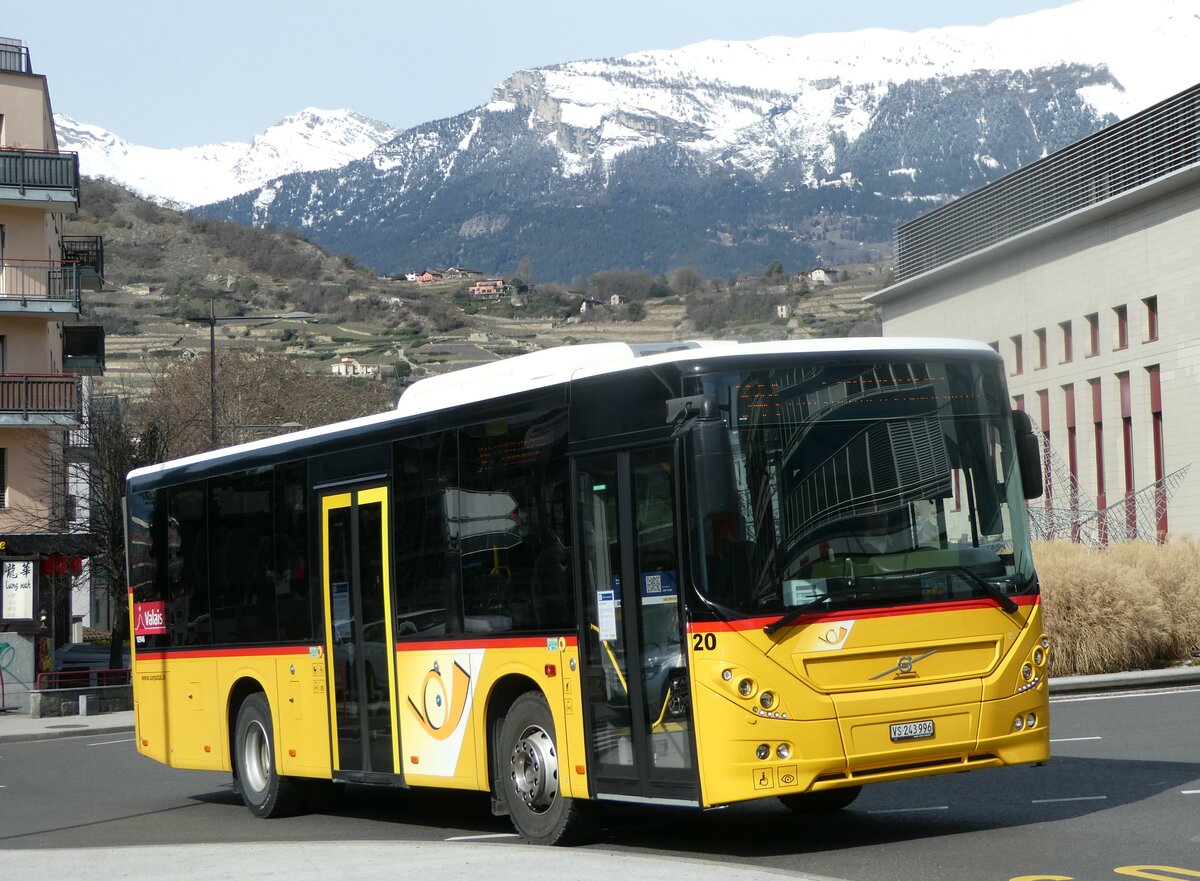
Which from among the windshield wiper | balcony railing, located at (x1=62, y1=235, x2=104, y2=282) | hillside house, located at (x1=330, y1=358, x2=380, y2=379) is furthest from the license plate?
hillside house, located at (x1=330, y1=358, x2=380, y2=379)

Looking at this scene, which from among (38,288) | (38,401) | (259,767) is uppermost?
(38,288)

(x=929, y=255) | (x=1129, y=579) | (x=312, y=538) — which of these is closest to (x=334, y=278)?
(x=929, y=255)

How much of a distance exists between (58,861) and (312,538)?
3.54m

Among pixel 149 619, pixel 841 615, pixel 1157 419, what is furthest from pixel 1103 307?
pixel 841 615

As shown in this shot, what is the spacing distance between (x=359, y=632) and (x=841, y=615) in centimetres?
461

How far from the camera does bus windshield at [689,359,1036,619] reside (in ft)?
33.7

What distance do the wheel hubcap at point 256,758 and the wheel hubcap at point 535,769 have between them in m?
4.09

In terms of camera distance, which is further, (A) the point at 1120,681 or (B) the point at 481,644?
(A) the point at 1120,681

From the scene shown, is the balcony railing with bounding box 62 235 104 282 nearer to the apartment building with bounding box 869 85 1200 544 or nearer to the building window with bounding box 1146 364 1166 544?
the apartment building with bounding box 869 85 1200 544

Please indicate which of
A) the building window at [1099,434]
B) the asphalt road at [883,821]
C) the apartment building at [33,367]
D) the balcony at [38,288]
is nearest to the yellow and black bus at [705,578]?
the asphalt road at [883,821]

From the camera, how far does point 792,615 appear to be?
10.2 metres

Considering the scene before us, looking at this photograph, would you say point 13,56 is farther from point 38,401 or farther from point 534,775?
point 534,775

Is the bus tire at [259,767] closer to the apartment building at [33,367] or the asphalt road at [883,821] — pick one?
the asphalt road at [883,821]

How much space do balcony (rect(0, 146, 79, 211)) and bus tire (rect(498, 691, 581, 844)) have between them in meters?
40.3
